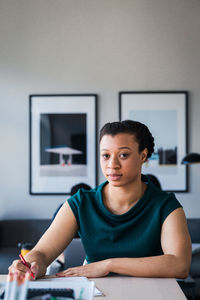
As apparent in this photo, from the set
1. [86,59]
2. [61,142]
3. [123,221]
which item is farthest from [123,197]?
[86,59]

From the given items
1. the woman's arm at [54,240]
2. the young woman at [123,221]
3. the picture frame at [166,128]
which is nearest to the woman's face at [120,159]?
the young woman at [123,221]

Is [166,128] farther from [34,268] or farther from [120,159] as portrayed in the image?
[34,268]

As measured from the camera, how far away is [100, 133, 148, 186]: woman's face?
1351 millimetres

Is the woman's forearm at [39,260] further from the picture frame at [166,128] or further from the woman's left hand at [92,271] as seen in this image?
the picture frame at [166,128]

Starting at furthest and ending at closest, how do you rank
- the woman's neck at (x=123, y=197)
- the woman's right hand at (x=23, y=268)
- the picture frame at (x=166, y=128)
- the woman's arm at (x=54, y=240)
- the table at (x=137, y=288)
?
the picture frame at (x=166, y=128), the woman's neck at (x=123, y=197), the woman's arm at (x=54, y=240), the woman's right hand at (x=23, y=268), the table at (x=137, y=288)

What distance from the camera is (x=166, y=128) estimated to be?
3922mm

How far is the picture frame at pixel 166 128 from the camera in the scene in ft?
12.8

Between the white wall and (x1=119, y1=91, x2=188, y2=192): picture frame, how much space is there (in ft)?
0.26

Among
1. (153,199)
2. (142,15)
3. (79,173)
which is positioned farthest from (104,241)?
(142,15)

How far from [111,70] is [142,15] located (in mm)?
675

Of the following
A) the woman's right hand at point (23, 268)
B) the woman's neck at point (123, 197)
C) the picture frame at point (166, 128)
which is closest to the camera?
the woman's right hand at point (23, 268)

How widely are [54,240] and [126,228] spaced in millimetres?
279

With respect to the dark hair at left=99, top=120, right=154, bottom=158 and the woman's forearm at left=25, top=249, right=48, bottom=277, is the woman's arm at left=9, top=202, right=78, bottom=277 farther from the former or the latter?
the dark hair at left=99, top=120, right=154, bottom=158

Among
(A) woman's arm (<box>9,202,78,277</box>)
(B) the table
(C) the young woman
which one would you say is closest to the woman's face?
(C) the young woman
